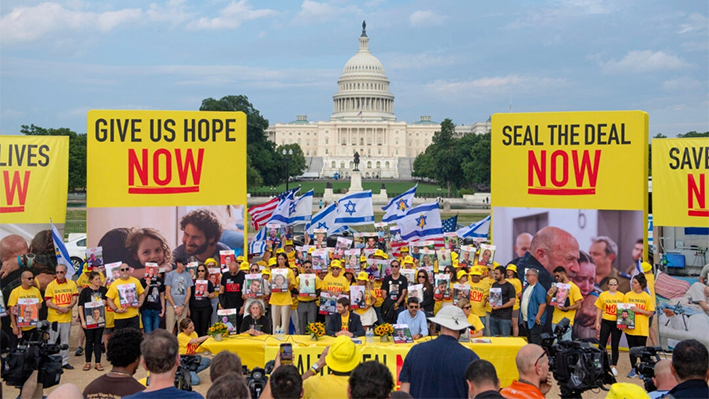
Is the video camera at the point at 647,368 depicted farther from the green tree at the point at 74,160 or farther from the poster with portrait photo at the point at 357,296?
the green tree at the point at 74,160

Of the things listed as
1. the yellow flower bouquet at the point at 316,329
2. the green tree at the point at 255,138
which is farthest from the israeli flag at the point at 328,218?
the green tree at the point at 255,138

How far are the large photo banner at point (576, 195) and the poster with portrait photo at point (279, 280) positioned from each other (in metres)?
3.78

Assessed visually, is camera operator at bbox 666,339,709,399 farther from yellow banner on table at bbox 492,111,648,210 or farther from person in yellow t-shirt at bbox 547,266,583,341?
yellow banner on table at bbox 492,111,648,210

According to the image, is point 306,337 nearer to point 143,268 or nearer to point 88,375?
point 88,375

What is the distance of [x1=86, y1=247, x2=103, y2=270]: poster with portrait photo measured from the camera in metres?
11.4

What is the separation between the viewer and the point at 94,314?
10023 millimetres

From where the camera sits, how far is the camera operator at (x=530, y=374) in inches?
184

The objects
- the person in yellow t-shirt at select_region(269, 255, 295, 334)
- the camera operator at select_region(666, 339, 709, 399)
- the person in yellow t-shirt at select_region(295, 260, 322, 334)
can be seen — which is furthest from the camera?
the person in yellow t-shirt at select_region(269, 255, 295, 334)

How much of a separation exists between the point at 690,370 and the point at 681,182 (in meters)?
7.27

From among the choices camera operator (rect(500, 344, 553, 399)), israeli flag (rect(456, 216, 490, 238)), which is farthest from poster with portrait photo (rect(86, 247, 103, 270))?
israeli flag (rect(456, 216, 490, 238))

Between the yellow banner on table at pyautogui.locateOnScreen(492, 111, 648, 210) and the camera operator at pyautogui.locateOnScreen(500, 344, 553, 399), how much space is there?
24.6 feet

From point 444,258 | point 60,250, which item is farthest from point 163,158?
point 444,258

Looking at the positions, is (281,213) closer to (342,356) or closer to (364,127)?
(342,356)

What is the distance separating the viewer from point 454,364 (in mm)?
5422
